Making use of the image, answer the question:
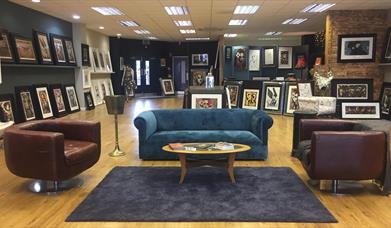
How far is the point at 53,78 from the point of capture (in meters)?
10.2

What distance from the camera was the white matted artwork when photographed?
16766 mm

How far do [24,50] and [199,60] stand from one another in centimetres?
1308

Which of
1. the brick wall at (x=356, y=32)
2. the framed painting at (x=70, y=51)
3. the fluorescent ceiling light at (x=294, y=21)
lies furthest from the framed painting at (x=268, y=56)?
the framed painting at (x=70, y=51)

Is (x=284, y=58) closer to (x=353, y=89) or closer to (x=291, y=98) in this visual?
(x=291, y=98)

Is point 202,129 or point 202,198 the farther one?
point 202,129

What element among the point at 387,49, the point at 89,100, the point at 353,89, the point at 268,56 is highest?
the point at 268,56

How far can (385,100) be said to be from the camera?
9266 mm

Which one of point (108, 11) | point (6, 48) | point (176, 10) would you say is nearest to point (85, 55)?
point (108, 11)

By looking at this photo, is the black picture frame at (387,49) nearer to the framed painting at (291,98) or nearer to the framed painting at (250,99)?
the framed painting at (291,98)

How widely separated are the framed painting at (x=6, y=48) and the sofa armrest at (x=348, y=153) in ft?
21.8

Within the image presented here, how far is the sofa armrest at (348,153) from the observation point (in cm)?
378

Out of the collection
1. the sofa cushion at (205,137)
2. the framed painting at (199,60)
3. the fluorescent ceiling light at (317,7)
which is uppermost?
the fluorescent ceiling light at (317,7)

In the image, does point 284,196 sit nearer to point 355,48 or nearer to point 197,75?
point 355,48

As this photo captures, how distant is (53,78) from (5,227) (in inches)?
308
